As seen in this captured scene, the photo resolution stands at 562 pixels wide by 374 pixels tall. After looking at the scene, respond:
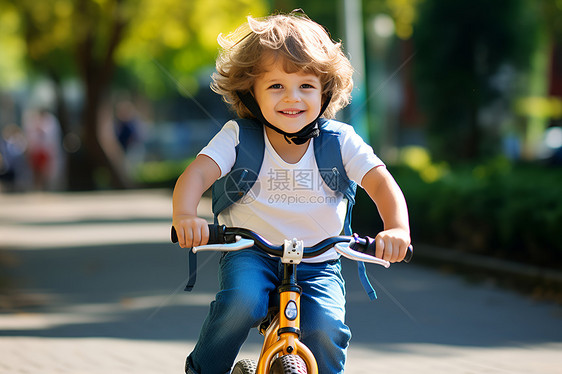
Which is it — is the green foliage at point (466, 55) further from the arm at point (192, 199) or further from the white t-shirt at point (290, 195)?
the arm at point (192, 199)

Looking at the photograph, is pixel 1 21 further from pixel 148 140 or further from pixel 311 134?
pixel 311 134

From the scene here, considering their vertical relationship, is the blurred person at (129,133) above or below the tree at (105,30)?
below

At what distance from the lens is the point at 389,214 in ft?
11.2

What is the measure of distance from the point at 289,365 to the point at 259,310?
0.33 m

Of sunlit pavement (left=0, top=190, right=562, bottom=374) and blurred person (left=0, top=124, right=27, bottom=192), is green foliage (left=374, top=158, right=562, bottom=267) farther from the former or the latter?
blurred person (left=0, top=124, right=27, bottom=192)

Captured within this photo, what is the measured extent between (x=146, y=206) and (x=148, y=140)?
93.1ft

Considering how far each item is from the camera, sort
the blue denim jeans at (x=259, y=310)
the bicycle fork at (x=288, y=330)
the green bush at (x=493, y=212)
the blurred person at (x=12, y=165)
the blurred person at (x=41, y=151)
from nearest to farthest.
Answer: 1. the bicycle fork at (x=288, y=330)
2. the blue denim jeans at (x=259, y=310)
3. the green bush at (x=493, y=212)
4. the blurred person at (x=41, y=151)
5. the blurred person at (x=12, y=165)

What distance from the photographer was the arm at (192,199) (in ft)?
10.1

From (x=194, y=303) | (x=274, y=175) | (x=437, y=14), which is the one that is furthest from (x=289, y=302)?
(x=437, y=14)

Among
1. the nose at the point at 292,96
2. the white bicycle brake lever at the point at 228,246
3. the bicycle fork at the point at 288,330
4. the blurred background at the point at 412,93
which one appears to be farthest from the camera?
the blurred background at the point at 412,93

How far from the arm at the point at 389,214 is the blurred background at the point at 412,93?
90 cm

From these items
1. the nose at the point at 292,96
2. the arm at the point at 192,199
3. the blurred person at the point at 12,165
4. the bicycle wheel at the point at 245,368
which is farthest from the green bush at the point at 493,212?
the blurred person at the point at 12,165

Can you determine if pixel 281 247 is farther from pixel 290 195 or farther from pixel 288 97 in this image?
pixel 288 97

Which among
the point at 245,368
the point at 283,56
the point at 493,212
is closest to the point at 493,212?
the point at 493,212
